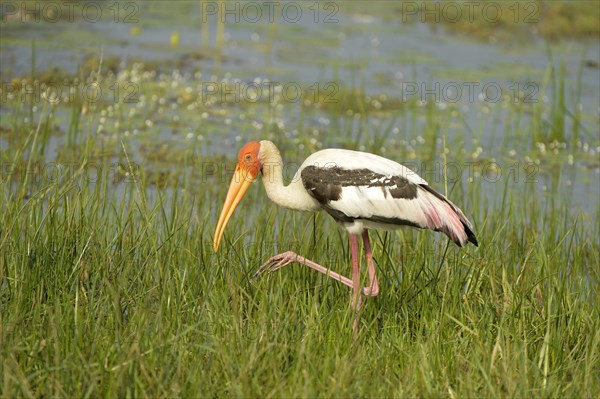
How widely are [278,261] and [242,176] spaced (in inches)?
20.2

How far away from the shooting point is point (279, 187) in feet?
18.6

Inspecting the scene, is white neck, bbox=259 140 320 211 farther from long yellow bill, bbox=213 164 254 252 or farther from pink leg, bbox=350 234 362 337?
pink leg, bbox=350 234 362 337

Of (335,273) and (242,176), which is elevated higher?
(242,176)

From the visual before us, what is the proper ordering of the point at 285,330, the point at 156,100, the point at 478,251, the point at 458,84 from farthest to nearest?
the point at 458,84, the point at 156,100, the point at 478,251, the point at 285,330

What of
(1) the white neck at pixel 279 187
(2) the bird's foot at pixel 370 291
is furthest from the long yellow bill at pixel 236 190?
(2) the bird's foot at pixel 370 291

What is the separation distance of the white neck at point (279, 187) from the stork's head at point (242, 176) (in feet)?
0.12

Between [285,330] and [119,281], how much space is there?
0.84 m

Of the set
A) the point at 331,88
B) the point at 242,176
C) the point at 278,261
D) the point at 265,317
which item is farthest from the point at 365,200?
the point at 331,88

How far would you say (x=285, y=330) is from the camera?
4613 millimetres

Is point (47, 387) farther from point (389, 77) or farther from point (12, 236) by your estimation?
point (389, 77)

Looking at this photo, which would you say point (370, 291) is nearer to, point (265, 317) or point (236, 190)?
point (236, 190)

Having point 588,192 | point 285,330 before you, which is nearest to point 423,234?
point 285,330

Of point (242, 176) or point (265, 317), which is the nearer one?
point (265, 317)

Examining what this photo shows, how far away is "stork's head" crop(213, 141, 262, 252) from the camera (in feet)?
18.6
